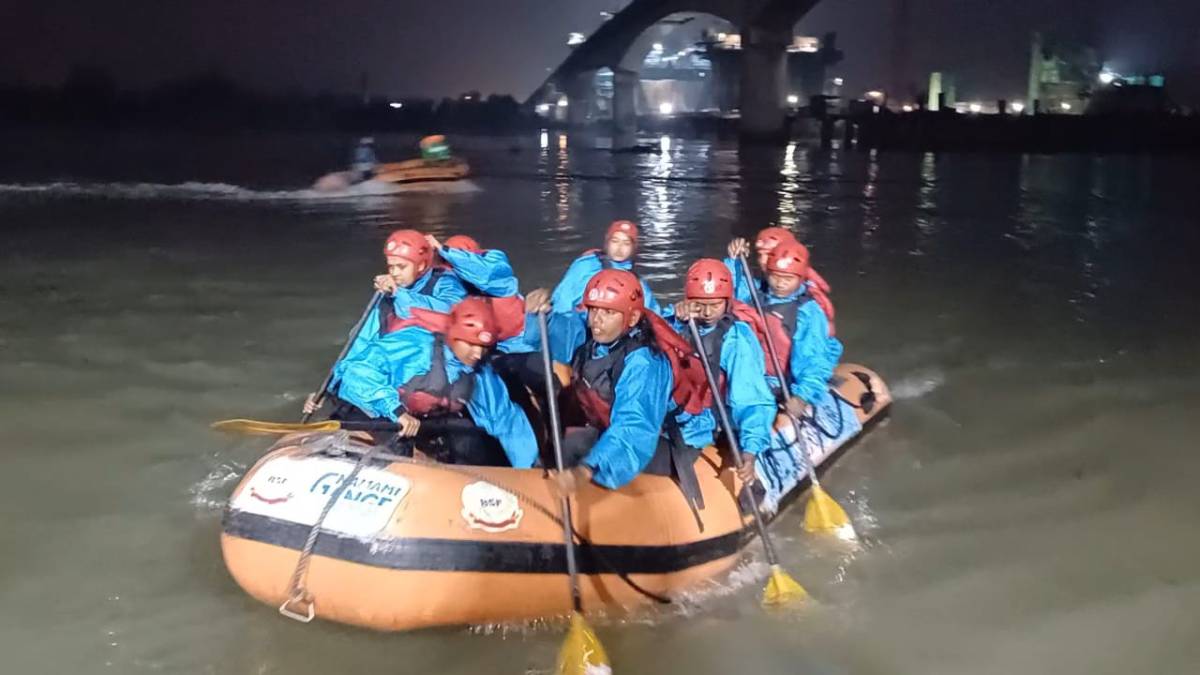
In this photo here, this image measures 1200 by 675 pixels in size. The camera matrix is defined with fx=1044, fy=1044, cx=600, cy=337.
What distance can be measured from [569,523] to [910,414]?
4596 mm

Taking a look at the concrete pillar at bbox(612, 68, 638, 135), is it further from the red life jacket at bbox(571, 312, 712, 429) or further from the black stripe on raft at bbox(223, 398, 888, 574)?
the black stripe on raft at bbox(223, 398, 888, 574)

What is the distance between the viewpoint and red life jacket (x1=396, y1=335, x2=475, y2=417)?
5.08 metres

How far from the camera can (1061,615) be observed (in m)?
5.14

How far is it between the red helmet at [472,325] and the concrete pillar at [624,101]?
87.1m

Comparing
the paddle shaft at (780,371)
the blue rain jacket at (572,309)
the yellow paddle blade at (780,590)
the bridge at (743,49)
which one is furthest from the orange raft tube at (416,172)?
the bridge at (743,49)

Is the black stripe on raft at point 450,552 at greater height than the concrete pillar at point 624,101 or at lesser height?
lesser

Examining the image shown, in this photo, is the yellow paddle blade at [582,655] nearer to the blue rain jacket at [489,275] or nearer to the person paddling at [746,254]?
the blue rain jacket at [489,275]

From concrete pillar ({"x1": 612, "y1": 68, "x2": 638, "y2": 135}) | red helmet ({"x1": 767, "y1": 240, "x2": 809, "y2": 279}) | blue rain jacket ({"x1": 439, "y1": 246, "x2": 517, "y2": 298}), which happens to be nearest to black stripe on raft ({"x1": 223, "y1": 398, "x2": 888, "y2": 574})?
red helmet ({"x1": 767, "y1": 240, "x2": 809, "y2": 279})

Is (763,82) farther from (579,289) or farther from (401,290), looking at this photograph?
(401,290)

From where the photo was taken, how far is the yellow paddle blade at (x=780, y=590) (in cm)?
506

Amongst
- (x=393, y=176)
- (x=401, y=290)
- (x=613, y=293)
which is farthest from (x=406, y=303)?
(x=393, y=176)

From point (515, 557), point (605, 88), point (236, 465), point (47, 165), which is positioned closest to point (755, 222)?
point (236, 465)

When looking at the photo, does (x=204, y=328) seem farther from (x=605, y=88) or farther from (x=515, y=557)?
(x=605, y=88)

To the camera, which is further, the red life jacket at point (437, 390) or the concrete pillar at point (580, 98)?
the concrete pillar at point (580, 98)
